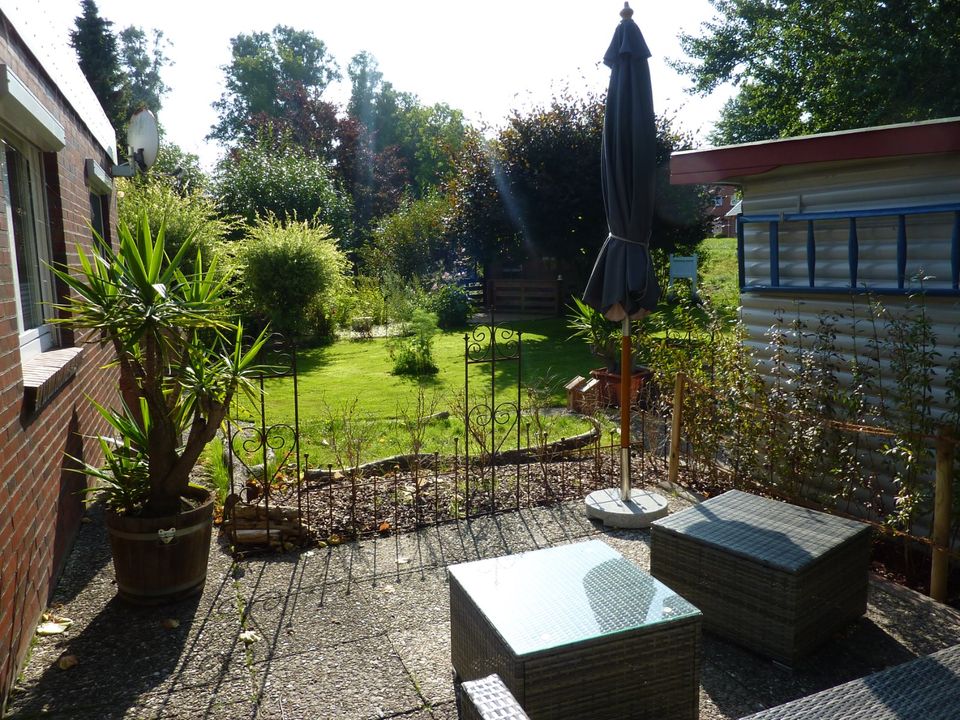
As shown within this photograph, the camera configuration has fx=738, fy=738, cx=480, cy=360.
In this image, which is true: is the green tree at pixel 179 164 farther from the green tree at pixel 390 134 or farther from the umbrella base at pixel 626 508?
the umbrella base at pixel 626 508

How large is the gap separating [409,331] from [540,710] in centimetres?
1392

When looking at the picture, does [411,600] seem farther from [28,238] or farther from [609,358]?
[609,358]

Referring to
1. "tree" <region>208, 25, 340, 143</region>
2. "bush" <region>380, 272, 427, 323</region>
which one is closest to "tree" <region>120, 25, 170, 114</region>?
"tree" <region>208, 25, 340, 143</region>

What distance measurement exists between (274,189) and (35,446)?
18.5 m

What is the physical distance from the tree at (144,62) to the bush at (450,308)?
113 feet

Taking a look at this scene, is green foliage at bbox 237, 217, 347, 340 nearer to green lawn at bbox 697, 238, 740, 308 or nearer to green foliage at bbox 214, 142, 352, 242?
green foliage at bbox 214, 142, 352, 242

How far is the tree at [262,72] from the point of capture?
183 ft

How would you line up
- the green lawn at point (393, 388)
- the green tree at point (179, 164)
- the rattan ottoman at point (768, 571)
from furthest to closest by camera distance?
the green tree at point (179, 164), the green lawn at point (393, 388), the rattan ottoman at point (768, 571)

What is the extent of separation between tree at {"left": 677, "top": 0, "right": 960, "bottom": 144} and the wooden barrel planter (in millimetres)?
19149

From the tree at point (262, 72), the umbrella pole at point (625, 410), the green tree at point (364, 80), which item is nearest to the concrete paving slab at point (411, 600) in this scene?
the umbrella pole at point (625, 410)

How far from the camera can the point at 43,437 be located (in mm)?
4391

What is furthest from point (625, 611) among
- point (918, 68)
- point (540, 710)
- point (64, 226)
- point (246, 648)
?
point (918, 68)

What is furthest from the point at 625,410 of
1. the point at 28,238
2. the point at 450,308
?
the point at 450,308

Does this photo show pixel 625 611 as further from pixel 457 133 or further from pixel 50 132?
pixel 457 133
